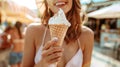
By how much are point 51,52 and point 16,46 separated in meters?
5.14

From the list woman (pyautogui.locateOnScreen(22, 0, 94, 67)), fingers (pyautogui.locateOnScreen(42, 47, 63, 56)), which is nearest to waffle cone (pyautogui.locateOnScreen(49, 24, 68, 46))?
fingers (pyautogui.locateOnScreen(42, 47, 63, 56))

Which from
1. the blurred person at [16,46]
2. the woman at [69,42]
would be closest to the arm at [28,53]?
the woman at [69,42]

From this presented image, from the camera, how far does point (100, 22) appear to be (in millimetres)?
25203

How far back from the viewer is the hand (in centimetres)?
124

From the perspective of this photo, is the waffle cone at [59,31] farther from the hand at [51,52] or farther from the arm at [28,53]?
the arm at [28,53]

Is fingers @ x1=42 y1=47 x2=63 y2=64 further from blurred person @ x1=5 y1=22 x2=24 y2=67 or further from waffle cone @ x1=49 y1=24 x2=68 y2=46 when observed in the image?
blurred person @ x1=5 y1=22 x2=24 y2=67

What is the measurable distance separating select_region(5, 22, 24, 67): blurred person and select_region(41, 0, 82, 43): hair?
14.2ft

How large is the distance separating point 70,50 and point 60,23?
0.46 metres

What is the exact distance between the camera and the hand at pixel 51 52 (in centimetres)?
124

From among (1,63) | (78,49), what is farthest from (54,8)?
(1,63)

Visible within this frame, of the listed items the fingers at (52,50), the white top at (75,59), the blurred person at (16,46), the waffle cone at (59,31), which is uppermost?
the waffle cone at (59,31)

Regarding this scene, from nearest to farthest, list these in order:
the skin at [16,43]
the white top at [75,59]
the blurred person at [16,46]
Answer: the white top at [75,59] < the blurred person at [16,46] < the skin at [16,43]

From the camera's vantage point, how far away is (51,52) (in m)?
1.26

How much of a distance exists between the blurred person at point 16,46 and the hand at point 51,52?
4757mm
